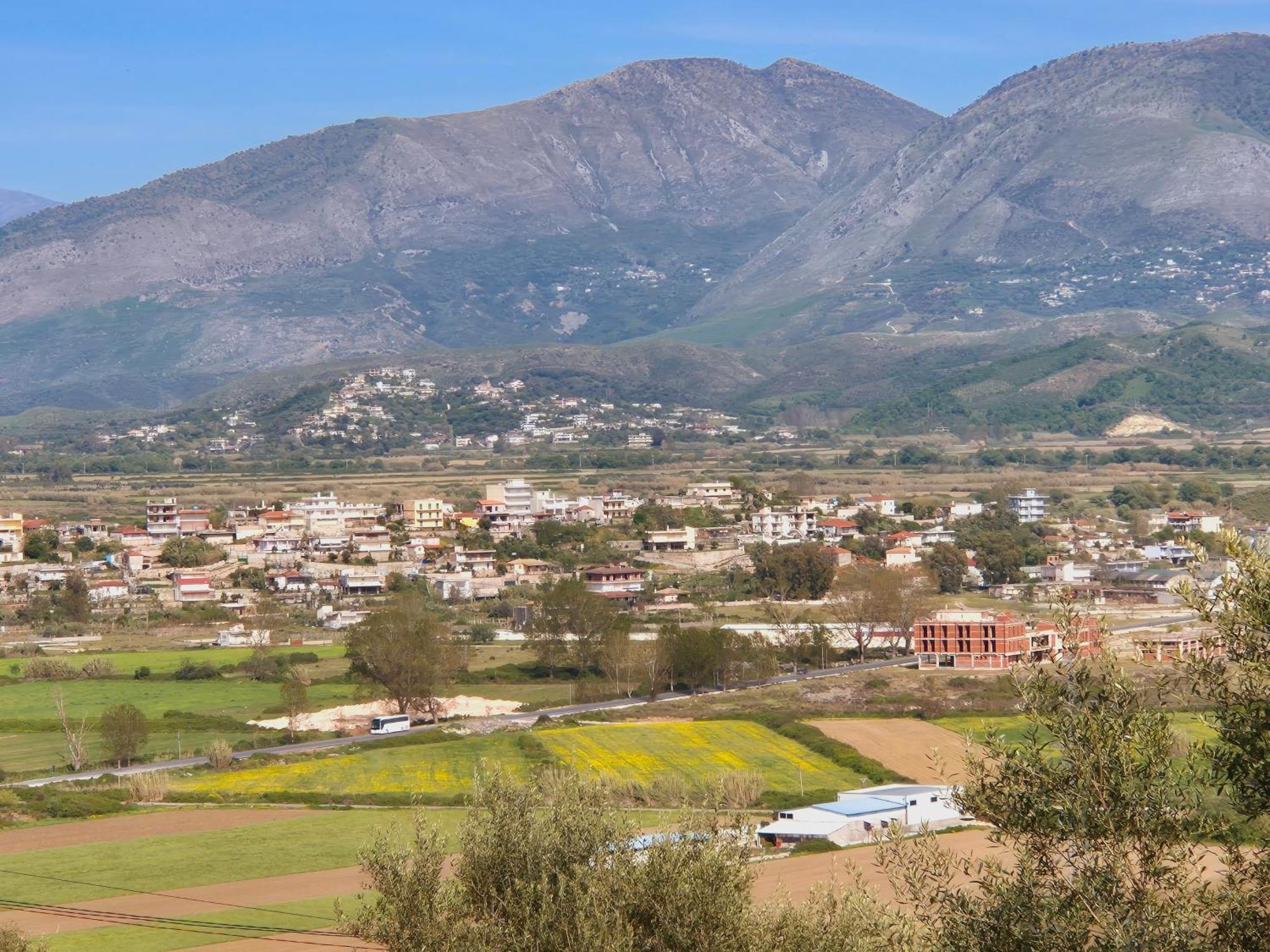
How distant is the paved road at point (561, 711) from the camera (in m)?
41.9

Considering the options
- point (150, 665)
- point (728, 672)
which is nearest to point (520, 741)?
point (728, 672)

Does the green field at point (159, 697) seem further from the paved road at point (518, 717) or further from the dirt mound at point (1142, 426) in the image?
the dirt mound at point (1142, 426)

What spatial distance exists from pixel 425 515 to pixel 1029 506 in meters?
33.5

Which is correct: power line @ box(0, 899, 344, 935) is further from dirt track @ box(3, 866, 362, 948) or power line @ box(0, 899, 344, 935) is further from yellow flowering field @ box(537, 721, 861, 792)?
yellow flowering field @ box(537, 721, 861, 792)

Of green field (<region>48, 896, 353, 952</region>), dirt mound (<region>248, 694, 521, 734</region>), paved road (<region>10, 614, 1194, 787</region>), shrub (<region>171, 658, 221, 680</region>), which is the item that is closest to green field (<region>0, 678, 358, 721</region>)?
shrub (<region>171, 658, 221, 680</region>)

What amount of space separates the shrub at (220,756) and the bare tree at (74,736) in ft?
9.81

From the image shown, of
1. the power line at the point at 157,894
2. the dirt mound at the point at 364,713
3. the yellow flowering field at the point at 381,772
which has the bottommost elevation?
the dirt mound at the point at 364,713

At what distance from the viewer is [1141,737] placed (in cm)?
1204

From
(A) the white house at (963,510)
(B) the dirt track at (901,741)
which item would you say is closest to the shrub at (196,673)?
(B) the dirt track at (901,741)

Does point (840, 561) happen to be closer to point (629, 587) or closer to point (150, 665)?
point (629, 587)

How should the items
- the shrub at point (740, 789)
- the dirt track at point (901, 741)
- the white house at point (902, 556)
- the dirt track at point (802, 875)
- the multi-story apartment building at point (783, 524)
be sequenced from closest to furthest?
the dirt track at point (802, 875) → the shrub at point (740, 789) → the dirt track at point (901, 741) → the white house at point (902, 556) → the multi-story apartment building at point (783, 524)

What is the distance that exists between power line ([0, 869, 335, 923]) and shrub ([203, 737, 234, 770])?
11.0m

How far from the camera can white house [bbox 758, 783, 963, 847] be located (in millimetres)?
33125

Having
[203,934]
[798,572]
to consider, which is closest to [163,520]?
[798,572]
